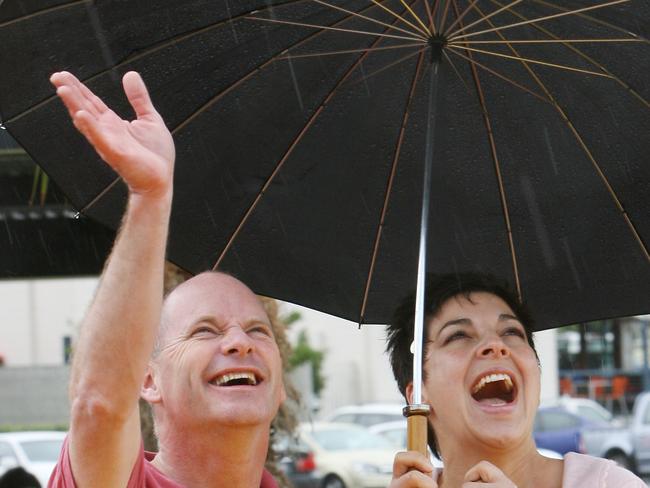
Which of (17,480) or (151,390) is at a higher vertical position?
(151,390)

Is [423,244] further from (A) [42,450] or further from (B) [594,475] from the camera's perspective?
(A) [42,450]

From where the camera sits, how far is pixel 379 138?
4.11m

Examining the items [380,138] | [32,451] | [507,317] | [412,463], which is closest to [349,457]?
[32,451]

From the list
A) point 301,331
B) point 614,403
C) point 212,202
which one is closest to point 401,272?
point 212,202

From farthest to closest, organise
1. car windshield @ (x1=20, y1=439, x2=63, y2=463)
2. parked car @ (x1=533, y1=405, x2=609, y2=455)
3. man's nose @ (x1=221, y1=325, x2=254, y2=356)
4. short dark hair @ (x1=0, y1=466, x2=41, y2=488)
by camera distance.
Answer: parked car @ (x1=533, y1=405, x2=609, y2=455)
car windshield @ (x1=20, y1=439, x2=63, y2=463)
short dark hair @ (x1=0, y1=466, x2=41, y2=488)
man's nose @ (x1=221, y1=325, x2=254, y2=356)

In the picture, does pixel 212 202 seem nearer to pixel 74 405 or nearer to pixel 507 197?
pixel 507 197

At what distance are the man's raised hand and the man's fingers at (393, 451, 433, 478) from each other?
3.30 feet

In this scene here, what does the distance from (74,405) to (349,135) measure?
1.72m

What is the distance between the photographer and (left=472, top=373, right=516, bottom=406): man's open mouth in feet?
11.9

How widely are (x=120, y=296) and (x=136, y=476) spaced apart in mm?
525

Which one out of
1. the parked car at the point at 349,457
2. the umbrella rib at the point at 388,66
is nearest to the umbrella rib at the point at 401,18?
the umbrella rib at the point at 388,66

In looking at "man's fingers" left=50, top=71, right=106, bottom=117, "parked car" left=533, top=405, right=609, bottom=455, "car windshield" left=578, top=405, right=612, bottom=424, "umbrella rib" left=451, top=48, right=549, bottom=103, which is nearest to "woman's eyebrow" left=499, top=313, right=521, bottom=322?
"umbrella rib" left=451, top=48, right=549, bottom=103

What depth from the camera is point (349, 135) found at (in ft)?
13.4

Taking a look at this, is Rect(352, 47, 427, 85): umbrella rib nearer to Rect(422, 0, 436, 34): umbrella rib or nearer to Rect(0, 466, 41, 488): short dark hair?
Rect(422, 0, 436, 34): umbrella rib
